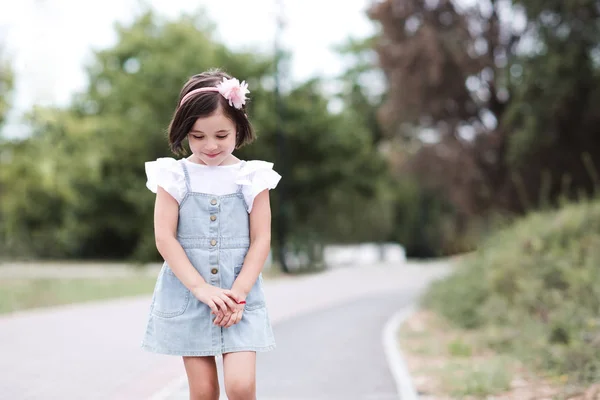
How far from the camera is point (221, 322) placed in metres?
3.44

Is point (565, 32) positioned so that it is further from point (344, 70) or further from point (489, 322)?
point (344, 70)

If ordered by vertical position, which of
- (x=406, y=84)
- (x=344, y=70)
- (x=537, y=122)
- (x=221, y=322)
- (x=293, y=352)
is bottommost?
(x=293, y=352)

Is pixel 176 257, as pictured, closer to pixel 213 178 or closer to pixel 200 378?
pixel 213 178

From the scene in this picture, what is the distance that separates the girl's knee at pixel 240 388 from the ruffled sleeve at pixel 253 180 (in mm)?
743

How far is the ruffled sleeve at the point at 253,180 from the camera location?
362 cm

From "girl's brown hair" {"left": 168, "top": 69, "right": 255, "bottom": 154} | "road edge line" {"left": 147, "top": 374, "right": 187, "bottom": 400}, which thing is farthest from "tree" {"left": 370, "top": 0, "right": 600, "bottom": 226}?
"girl's brown hair" {"left": 168, "top": 69, "right": 255, "bottom": 154}

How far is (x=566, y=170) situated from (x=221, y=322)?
41.9ft

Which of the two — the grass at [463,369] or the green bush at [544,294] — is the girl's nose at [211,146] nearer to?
the grass at [463,369]

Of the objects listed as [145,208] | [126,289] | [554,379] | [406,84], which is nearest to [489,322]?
[554,379]

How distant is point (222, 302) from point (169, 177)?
24.2 inches

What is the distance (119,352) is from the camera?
9086mm

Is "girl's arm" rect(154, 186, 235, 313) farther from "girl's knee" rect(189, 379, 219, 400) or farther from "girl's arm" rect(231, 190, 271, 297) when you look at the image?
"girl's knee" rect(189, 379, 219, 400)

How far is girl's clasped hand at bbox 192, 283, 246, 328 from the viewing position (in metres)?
3.39

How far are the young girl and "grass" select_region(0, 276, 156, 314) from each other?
436 inches
